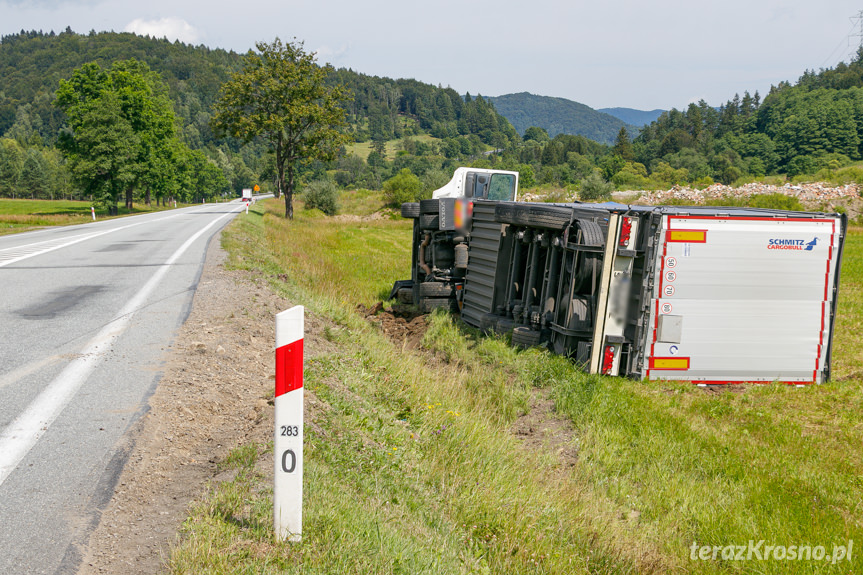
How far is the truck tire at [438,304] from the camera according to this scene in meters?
12.9

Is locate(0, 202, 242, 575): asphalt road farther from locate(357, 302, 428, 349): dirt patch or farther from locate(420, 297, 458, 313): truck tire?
locate(420, 297, 458, 313): truck tire

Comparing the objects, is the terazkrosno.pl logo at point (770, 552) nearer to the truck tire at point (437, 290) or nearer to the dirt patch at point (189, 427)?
the dirt patch at point (189, 427)

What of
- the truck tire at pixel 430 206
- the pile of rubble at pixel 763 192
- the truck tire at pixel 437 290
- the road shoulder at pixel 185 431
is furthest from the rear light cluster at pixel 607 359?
the pile of rubble at pixel 763 192

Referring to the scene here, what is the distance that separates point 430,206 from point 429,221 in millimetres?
303

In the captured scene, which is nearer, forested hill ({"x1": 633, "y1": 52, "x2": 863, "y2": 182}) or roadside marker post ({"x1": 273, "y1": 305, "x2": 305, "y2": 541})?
roadside marker post ({"x1": 273, "y1": 305, "x2": 305, "y2": 541})

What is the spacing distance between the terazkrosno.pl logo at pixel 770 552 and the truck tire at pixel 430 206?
9172mm

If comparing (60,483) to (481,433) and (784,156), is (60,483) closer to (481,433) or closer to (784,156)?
(481,433)

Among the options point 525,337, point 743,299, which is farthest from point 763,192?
point 525,337

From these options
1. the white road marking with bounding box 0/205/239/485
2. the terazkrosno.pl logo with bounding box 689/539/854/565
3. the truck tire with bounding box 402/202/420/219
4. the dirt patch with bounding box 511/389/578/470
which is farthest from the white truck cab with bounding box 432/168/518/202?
the terazkrosno.pl logo with bounding box 689/539/854/565

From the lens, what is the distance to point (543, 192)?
57.2 metres

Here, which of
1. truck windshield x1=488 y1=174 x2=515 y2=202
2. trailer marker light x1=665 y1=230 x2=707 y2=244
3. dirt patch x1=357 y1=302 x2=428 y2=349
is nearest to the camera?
trailer marker light x1=665 y1=230 x2=707 y2=244

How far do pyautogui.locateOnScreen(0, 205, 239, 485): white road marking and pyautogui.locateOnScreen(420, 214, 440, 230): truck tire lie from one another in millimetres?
6442

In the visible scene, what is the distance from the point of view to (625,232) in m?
8.44

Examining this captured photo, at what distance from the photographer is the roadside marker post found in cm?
326
